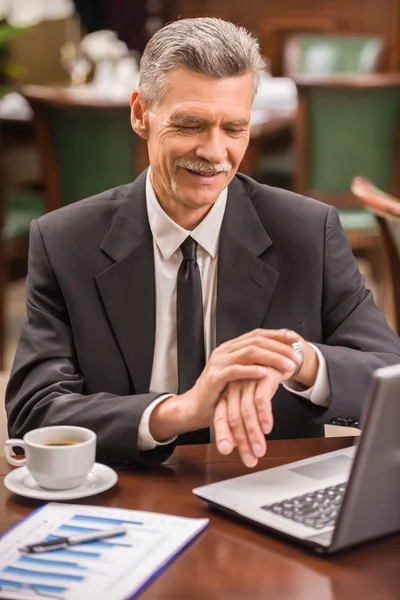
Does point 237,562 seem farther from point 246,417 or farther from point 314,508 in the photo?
point 246,417

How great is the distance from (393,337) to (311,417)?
0.20m

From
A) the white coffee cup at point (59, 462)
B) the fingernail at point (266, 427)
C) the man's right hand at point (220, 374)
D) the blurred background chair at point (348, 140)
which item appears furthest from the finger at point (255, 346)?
the blurred background chair at point (348, 140)

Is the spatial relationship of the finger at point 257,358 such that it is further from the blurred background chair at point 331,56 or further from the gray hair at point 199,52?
the blurred background chair at point 331,56

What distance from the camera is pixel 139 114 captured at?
1.73m

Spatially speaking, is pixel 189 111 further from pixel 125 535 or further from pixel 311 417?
pixel 125 535

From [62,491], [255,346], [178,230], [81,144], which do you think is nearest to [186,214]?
[178,230]

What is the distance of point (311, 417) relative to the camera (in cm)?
168

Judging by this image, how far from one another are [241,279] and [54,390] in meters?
0.37

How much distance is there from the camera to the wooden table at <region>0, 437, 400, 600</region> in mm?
1040

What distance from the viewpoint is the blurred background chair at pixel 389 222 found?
6.39 ft

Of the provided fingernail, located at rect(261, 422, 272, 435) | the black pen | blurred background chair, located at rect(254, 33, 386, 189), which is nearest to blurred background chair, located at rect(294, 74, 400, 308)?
blurred background chair, located at rect(254, 33, 386, 189)

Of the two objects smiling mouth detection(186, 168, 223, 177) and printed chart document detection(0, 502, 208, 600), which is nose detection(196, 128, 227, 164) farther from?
printed chart document detection(0, 502, 208, 600)

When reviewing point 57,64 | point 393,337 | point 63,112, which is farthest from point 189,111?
point 57,64

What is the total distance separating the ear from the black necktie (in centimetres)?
24
